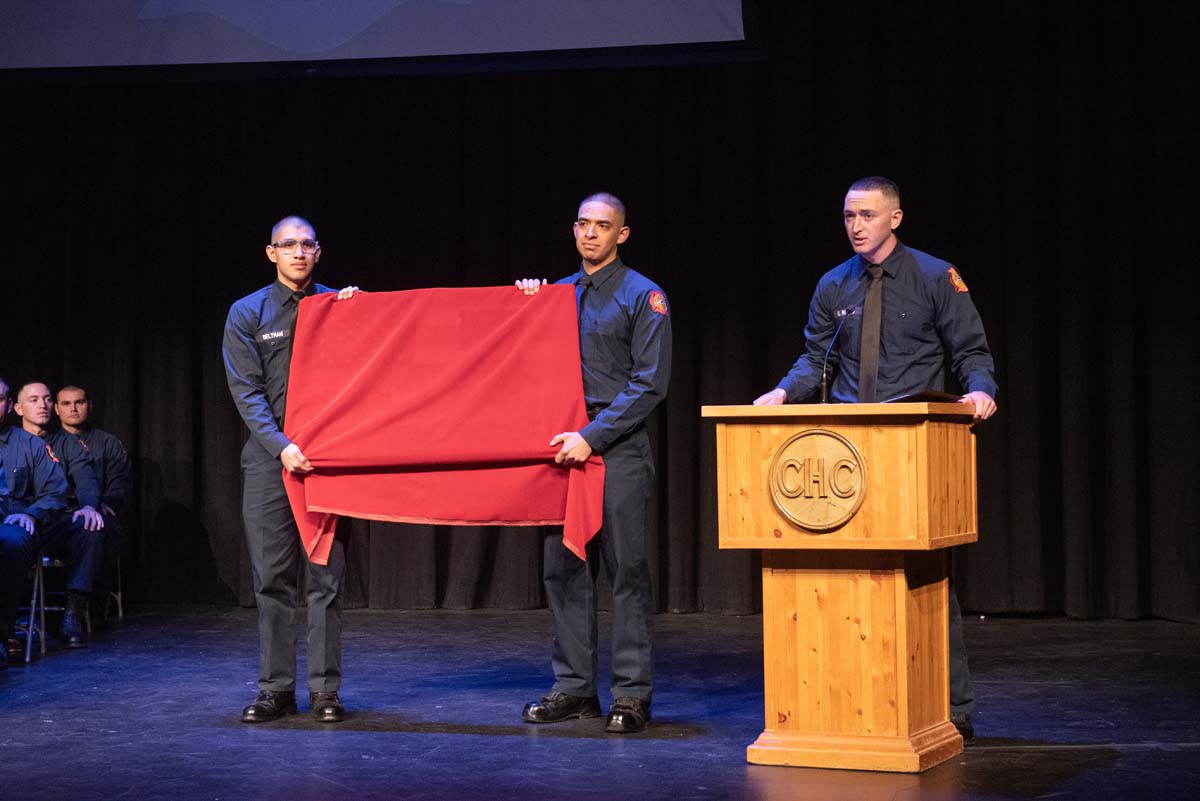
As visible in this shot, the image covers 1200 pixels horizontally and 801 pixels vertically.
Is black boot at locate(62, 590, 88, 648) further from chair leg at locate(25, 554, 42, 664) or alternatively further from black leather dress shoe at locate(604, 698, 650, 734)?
black leather dress shoe at locate(604, 698, 650, 734)

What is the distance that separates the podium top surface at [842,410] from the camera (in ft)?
10.9

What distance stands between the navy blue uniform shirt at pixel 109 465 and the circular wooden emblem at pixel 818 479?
4.47 m

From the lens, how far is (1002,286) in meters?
6.81

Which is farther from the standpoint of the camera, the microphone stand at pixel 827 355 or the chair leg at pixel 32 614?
the chair leg at pixel 32 614

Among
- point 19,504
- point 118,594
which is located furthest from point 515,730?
point 118,594

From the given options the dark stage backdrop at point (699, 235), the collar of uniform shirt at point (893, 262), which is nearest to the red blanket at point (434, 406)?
the collar of uniform shirt at point (893, 262)

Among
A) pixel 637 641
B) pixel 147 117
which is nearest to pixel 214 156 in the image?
Answer: pixel 147 117

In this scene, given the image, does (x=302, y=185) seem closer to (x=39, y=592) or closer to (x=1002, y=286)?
(x=39, y=592)

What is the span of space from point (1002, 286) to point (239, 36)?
150 inches

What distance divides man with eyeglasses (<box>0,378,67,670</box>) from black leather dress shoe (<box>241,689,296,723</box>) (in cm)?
182

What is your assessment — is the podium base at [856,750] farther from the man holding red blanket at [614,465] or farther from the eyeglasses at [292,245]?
the eyeglasses at [292,245]

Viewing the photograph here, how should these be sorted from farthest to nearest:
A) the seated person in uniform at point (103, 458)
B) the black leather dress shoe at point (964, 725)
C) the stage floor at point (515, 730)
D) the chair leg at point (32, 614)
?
the seated person in uniform at point (103, 458)
the chair leg at point (32, 614)
the black leather dress shoe at point (964, 725)
the stage floor at point (515, 730)

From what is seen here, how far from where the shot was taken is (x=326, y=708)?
13.7 ft

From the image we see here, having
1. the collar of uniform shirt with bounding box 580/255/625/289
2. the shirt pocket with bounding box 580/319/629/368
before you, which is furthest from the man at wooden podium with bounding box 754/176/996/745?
the collar of uniform shirt with bounding box 580/255/625/289
